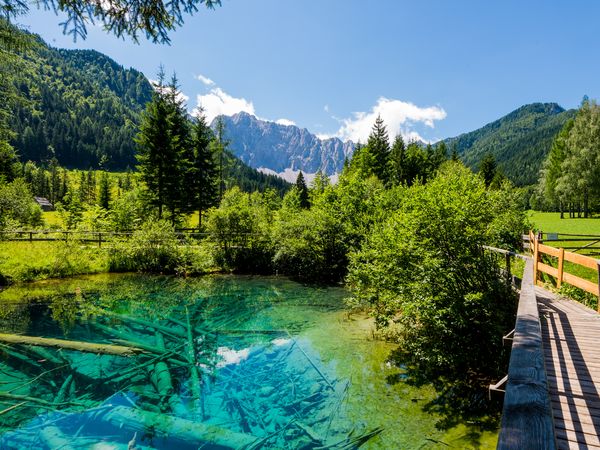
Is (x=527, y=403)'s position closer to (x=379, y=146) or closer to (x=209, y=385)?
(x=209, y=385)

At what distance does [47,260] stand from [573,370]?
25.6 metres

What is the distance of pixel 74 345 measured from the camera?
984cm

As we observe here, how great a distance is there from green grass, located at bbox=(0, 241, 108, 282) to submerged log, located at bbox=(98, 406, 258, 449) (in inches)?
693

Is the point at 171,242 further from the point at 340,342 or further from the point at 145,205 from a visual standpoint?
the point at 340,342

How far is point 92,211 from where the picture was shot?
3462 cm

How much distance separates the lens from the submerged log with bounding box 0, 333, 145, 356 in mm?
9609

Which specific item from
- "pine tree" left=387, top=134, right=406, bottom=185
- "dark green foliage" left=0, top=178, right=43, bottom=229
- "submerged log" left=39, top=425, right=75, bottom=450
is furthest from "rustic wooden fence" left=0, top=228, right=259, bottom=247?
"pine tree" left=387, top=134, right=406, bottom=185

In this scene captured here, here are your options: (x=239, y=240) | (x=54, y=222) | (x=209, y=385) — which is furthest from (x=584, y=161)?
(x=54, y=222)

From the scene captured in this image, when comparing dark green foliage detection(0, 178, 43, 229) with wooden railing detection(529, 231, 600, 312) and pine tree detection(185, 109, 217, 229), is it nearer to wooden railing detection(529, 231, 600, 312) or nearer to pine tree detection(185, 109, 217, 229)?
pine tree detection(185, 109, 217, 229)

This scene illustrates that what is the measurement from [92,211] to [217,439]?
3524 cm

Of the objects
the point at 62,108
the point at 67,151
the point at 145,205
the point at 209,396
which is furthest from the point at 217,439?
the point at 62,108

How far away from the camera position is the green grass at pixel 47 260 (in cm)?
1952

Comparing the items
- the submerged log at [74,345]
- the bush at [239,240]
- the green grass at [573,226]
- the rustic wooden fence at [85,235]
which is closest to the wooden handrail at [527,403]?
the submerged log at [74,345]

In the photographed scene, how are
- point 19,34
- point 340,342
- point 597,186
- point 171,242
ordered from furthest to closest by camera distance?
point 597,186
point 171,242
point 340,342
point 19,34
